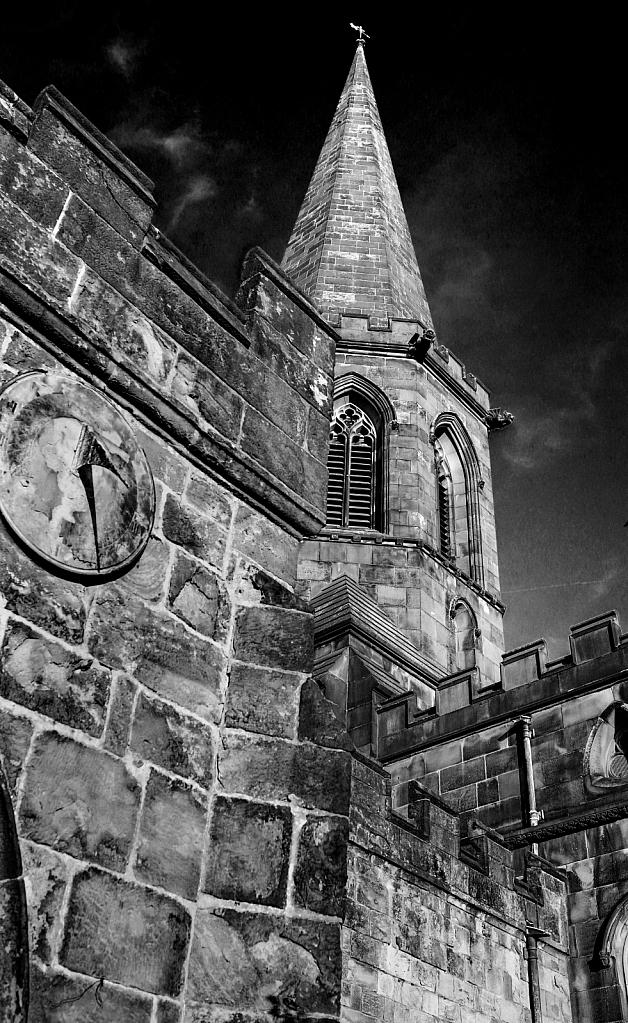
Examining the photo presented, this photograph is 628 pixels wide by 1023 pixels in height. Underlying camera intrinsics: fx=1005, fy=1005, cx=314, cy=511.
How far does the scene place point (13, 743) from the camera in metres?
3.20

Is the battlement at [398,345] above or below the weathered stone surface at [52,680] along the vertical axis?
above

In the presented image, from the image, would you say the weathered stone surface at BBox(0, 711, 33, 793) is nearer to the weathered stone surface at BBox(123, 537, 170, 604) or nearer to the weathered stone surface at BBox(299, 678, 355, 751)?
the weathered stone surface at BBox(123, 537, 170, 604)

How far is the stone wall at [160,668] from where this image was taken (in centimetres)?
325

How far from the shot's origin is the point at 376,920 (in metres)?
9.33

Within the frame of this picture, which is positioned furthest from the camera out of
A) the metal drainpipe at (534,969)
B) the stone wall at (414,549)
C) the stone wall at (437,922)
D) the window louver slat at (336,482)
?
the window louver slat at (336,482)

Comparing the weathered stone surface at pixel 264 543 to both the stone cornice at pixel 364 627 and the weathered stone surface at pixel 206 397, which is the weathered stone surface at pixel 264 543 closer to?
the weathered stone surface at pixel 206 397

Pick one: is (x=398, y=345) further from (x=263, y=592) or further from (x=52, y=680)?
(x=52, y=680)

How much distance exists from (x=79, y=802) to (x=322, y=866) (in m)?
1.02

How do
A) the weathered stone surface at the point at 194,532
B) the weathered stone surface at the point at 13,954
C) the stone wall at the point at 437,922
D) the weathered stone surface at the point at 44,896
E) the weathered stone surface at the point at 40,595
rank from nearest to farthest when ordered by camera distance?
the weathered stone surface at the point at 13,954
the weathered stone surface at the point at 44,896
the weathered stone surface at the point at 40,595
the weathered stone surface at the point at 194,532
the stone wall at the point at 437,922

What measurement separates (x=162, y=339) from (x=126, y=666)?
4.92ft

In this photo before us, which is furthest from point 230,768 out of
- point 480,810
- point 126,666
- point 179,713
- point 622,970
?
point 480,810

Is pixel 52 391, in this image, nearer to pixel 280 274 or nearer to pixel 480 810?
pixel 280 274

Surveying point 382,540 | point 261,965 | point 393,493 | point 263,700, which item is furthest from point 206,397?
point 393,493

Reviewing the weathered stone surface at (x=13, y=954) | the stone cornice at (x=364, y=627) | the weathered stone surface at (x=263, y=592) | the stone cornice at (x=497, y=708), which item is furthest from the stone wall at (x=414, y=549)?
the weathered stone surface at (x=13, y=954)
